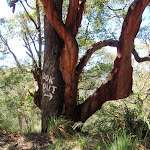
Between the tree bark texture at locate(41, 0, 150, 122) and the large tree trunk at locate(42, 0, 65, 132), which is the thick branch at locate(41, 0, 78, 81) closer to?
the tree bark texture at locate(41, 0, 150, 122)

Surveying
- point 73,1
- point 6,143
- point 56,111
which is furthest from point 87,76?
point 6,143

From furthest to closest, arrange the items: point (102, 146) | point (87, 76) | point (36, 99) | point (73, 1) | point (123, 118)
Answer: point (87, 76) → point (36, 99) → point (73, 1) → point (123, 118) → point (102, 146)

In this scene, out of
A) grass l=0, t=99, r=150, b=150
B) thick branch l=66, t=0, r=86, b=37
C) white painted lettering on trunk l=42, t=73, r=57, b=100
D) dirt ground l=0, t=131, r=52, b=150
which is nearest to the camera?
grass l=0, t=99, r=150, b=150

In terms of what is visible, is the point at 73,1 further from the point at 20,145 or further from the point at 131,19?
the point at 20,145

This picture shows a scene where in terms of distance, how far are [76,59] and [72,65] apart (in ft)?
0.58

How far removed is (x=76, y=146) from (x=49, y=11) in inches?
106

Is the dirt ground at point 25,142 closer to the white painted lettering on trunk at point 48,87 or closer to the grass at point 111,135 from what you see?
the grass at point 111,135

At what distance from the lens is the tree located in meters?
3.60

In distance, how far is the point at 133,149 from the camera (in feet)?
7.27

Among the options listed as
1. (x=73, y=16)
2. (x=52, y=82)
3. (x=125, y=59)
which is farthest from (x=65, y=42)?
(x=125, y=59)

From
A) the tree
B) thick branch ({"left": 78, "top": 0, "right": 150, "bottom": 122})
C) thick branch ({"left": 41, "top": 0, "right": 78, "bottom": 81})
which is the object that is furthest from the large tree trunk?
thick branch ({"left": 78, "top": 0, "right": 150, "bottom": 122})

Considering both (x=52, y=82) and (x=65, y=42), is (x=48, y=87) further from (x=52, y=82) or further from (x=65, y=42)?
(x=65, y=42)

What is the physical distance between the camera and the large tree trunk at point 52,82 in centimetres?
409

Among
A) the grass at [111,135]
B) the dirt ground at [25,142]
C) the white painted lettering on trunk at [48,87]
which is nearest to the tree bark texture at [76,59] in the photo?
the white painted lettering on trunk at [48,87]
